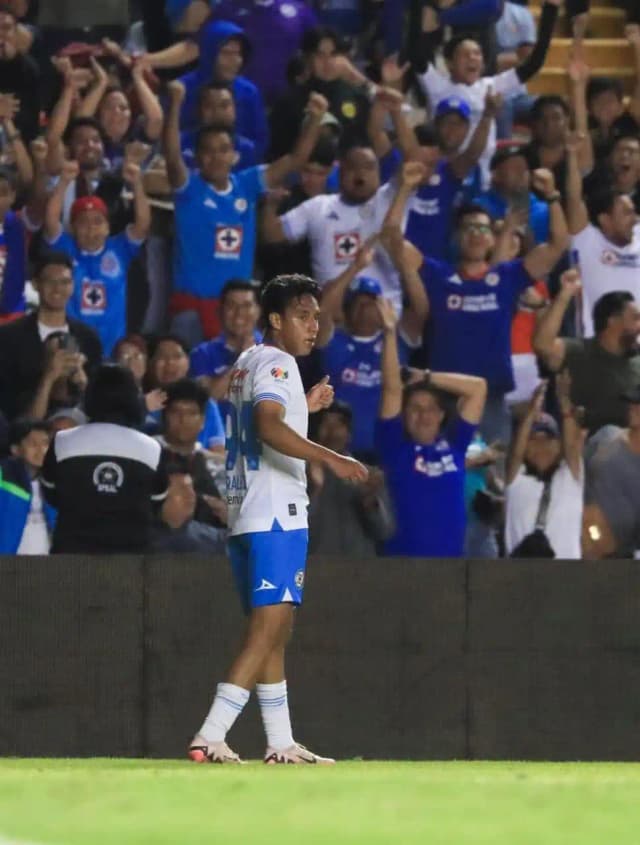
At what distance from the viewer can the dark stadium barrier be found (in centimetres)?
995

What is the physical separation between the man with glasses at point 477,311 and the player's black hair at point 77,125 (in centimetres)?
229

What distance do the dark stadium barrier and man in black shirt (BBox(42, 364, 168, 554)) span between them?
0.22 metres

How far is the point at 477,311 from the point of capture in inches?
504

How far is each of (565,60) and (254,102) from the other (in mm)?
4284

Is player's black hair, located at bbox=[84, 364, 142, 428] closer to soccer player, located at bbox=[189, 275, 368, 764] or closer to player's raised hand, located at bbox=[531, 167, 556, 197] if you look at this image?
soccer player, located at bbox=[189, 275, 368, 764]

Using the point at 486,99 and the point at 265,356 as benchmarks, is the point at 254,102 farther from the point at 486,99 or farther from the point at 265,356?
the point at 265,356

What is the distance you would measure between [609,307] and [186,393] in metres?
2.92

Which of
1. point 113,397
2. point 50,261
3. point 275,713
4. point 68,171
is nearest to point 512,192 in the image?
point 68,171

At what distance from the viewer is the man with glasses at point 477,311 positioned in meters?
12.8

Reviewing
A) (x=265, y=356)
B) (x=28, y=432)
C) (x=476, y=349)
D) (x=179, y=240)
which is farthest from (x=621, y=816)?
(x=179, y=240)

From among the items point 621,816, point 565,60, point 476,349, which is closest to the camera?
point 621,816

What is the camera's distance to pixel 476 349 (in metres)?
12.8


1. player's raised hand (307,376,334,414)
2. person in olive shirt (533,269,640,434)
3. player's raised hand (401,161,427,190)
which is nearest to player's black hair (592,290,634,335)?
person in olive shirt (533,269,640,434)

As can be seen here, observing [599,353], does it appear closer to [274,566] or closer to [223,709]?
[274,566]
